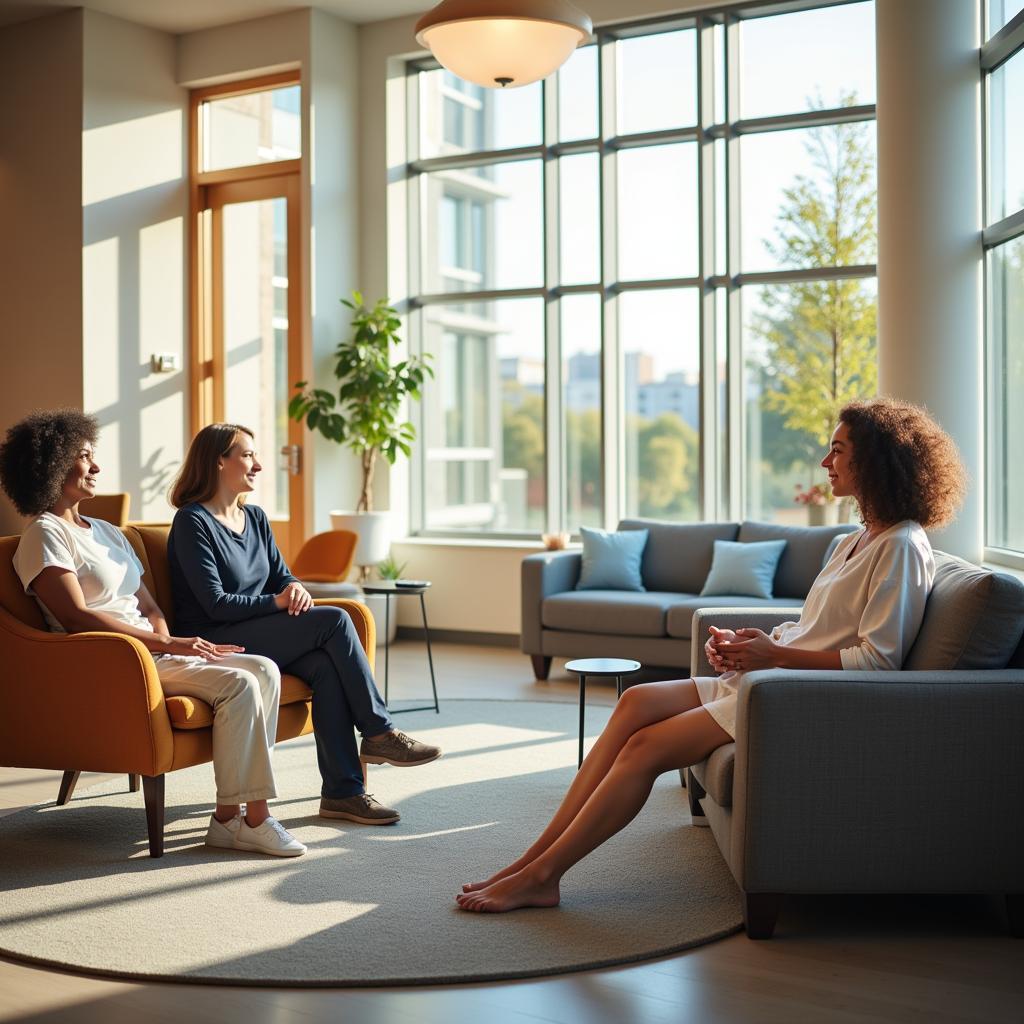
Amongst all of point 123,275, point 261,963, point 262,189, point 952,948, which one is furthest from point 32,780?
point 262,189

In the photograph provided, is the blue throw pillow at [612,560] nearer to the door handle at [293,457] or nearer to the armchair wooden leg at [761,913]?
the door handle at [293,457]

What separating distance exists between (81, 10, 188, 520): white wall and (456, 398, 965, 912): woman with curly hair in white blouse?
17.6 feet

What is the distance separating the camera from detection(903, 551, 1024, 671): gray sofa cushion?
2998 millimetres

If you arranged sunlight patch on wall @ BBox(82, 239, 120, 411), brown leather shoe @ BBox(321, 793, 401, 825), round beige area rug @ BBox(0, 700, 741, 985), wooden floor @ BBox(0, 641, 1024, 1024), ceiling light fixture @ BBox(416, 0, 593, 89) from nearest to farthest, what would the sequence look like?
1. wooden floor @ BBox(0, 641, 1024, 1024)
2. round beige area rug @ BBox(0, 700, 741, 985)
3. brown leather shoe @ BBox(321, 793, 401, 825)
4. ceiling light fixture @ BBox(416, 0, 593, 89)
5. sunlight patch on wall @ BBox(82, 239, 120, 411)

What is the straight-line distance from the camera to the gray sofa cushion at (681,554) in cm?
684

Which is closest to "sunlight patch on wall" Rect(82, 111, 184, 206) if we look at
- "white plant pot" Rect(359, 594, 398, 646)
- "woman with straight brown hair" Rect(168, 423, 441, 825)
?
"white plant pot" Rect(359, 594, 398, 646)

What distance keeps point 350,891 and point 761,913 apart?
3.51ft

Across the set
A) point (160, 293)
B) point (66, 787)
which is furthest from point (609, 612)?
point (160, 293)

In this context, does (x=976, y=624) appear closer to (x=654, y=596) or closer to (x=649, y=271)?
(x=654, y=596)

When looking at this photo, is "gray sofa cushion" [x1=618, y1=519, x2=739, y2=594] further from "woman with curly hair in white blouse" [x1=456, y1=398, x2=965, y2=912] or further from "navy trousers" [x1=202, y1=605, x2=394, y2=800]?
"woman with curly hair in white blouse" [x1=456, y1=398, x2=965, y2=912]

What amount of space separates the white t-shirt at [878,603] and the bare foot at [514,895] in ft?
2.91

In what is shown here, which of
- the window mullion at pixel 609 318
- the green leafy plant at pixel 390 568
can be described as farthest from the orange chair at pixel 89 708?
the window mullion at pixel 609 318

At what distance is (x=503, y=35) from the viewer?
4.86 m

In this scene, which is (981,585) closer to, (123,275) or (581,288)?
(581,288)
